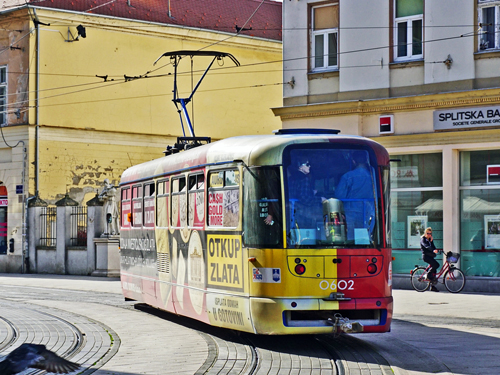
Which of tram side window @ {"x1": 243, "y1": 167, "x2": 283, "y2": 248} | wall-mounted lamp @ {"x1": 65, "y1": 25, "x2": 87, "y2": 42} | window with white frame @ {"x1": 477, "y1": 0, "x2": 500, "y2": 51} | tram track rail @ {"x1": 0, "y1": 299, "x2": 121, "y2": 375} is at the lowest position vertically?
tram track rail @ {"x1": 0, "y1": 299, "x2": 121, "y2": 375}

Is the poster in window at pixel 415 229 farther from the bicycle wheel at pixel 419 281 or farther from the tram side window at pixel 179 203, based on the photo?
the tram side window at pixel 179 203

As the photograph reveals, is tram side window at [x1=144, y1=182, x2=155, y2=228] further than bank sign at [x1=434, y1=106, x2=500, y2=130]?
No

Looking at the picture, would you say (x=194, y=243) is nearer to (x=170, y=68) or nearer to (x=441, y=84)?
(x=441, y=84)

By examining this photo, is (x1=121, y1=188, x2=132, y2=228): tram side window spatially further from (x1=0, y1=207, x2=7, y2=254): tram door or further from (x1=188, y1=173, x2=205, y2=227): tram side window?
(x1=0, y1=207, x2=7, y2=254): tram door

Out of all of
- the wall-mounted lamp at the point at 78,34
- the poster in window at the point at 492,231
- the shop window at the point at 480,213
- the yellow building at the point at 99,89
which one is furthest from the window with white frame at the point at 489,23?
the wall-mounted lamp at the point at 78,34

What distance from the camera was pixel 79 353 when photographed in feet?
35.3

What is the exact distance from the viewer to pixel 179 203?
1341 cm

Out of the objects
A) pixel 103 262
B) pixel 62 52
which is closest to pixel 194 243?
pixel 103 262

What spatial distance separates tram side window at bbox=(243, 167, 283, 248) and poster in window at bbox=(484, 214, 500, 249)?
10688mm

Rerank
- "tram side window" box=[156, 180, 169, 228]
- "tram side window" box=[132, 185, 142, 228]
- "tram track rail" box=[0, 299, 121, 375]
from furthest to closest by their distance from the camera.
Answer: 1. "tram side window" box=[132, 185, 142, 228]
2. "tram side window" box=[156, 180, 169, 228]
3. "tram track rail" box=[0, 299, 121, 375]

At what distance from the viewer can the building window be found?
70.8ft

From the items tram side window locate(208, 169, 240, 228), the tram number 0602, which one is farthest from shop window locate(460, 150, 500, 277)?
the tram number 0602

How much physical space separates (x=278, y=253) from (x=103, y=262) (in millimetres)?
18899

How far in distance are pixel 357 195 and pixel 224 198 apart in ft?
6.08
